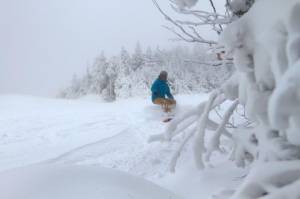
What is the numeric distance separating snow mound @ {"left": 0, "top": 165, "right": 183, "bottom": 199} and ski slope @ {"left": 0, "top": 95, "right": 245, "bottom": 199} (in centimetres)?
32

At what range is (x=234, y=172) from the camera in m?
4.23

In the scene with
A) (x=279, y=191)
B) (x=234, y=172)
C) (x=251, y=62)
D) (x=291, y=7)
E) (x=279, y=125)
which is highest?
(x=291, y=7)

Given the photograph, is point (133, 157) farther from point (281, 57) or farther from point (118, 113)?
point (118, 113)

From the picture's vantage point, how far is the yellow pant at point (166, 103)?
39.0 feet

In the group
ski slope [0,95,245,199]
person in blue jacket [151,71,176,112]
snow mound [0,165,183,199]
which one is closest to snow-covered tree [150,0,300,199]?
snow mound [0,165,183,199]

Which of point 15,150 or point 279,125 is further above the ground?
point 279,125

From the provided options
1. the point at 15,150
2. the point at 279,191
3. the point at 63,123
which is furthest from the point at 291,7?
the point at 63,123

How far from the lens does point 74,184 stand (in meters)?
2.99

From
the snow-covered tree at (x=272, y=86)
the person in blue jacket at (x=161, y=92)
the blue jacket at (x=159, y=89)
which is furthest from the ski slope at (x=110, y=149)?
the snow-covered tree at (x=272, y=86)

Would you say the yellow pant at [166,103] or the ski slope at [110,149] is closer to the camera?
the ski slope at [110,149]

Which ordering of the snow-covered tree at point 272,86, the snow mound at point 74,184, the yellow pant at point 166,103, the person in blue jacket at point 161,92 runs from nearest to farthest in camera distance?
the snow-covered tree at point 272,86
the snow mound at point 74,184
the person in blue jacket at point 161,92
the yellow pant at point 166,103

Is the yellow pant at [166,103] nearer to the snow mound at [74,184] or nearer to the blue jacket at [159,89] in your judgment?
the blue jacket at [159,89]

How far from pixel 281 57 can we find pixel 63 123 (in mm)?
11236

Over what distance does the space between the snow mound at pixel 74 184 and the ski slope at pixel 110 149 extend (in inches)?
12.4
